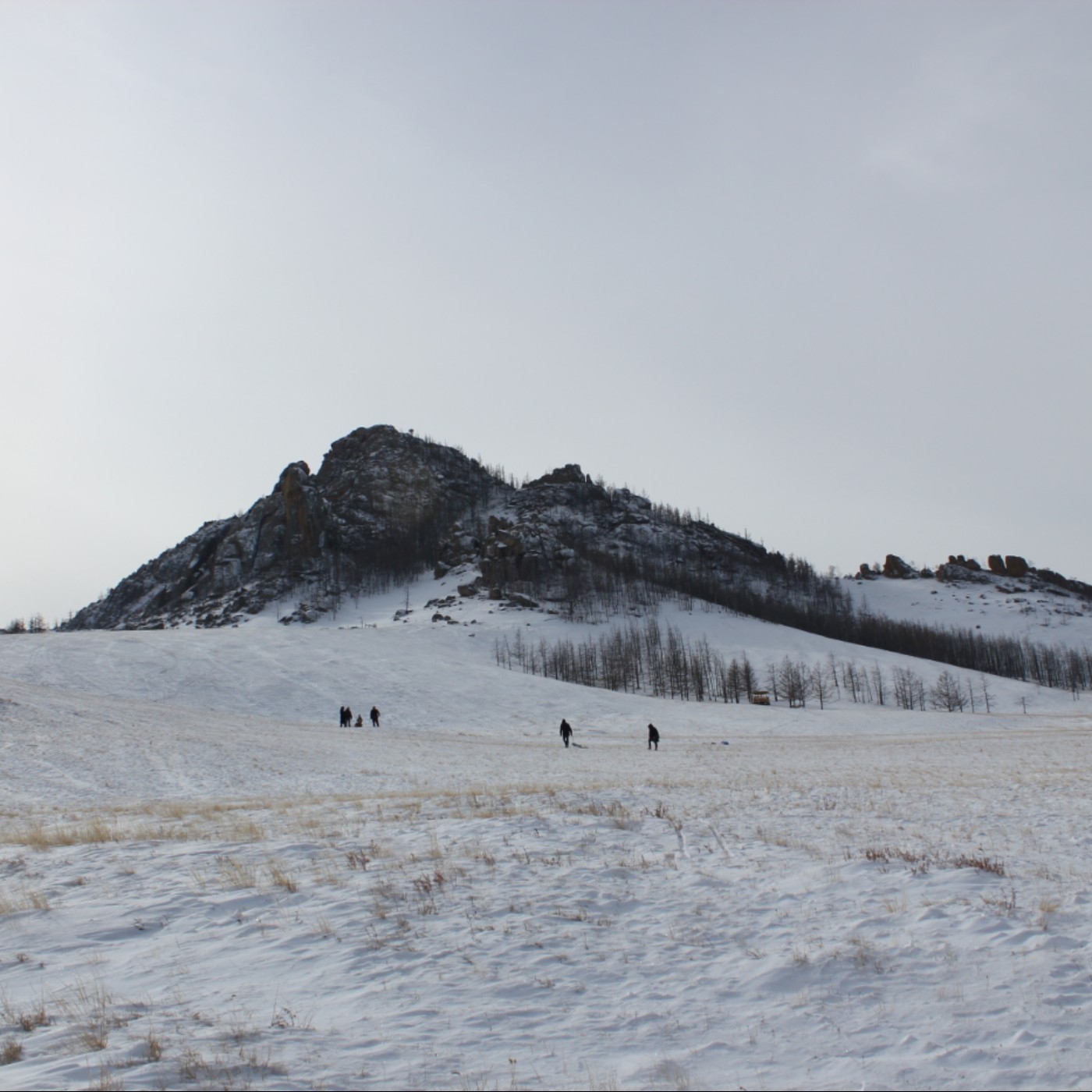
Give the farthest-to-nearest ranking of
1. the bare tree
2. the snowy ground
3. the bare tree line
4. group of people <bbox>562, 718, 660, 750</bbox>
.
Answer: the bare tree line, the bare tree, group of people <bbox>562, 718, 660, 750</bbox>, the snowy ground

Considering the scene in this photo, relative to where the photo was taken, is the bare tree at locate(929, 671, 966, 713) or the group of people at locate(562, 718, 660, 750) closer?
the group of people at locate(562, 718, 660, 750)

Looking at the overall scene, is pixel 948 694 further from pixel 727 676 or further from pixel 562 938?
pixel 562 938

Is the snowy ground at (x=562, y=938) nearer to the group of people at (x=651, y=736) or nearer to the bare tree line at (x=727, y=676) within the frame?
the group of people at (x=651, y=736)

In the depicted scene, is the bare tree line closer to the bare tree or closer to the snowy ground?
the bare tree

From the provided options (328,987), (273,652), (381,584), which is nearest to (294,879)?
(328,987)

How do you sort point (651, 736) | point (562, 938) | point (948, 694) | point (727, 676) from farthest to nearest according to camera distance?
point (727, 676)
point (948, 694)
point (651, 736)
point (562, 938)

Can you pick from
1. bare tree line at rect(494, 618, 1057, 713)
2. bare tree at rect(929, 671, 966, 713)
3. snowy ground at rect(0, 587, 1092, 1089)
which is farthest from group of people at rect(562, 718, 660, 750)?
bare tree at rect(929, 671, 966, 713)

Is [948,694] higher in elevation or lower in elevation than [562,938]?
higher

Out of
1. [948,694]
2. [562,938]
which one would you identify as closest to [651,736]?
[562,938]

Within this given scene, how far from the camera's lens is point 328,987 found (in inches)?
Result: 262

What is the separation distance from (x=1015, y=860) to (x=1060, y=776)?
13.2 m

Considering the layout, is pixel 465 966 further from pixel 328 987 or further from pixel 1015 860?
pixel 1015 860

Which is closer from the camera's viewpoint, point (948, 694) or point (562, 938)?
point (562, 938)

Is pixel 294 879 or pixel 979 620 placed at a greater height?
pixel 979 620
